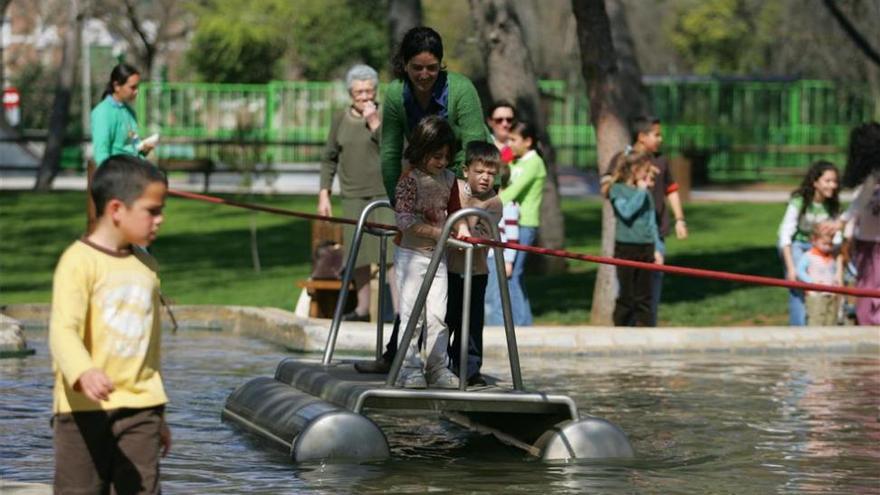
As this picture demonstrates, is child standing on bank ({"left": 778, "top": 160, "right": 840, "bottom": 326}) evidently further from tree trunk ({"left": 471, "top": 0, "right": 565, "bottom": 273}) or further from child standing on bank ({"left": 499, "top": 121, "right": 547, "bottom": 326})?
tree trunk ({"left": 471, "top": 0, "right": 565, "bottom": 273})

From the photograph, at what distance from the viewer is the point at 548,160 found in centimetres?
2255

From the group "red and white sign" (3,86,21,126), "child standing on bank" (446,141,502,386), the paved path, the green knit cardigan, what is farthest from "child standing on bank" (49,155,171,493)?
"red and white sign" (3,86,21,126)

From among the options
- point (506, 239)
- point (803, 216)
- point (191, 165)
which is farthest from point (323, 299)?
point (191, 165)

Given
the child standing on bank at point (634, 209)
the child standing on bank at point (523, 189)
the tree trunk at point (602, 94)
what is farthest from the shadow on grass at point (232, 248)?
the child standing on bank at point (634, 209)

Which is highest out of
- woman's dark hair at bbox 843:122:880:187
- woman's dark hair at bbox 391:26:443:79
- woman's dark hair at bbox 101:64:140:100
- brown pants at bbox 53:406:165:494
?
woman's dark hair at bbox 391:26:443:79

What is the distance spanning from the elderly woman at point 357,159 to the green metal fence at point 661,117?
30.2m

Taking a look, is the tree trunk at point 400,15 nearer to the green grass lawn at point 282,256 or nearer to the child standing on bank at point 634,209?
the green grass lawn at point 282,256

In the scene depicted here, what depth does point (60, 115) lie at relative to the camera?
36.8 metres

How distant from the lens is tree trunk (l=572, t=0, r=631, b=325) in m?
16.4

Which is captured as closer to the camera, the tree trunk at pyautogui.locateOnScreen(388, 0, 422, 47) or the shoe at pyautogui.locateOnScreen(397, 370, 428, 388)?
the shoe at pyautogui.locateOnScreen(397, 370, 428, 388)

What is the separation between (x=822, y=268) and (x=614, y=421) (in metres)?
5.11

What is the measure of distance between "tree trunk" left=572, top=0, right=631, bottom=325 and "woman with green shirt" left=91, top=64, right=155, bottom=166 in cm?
450

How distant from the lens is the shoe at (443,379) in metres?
9.04

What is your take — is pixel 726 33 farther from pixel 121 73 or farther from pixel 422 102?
pixel 422 102
